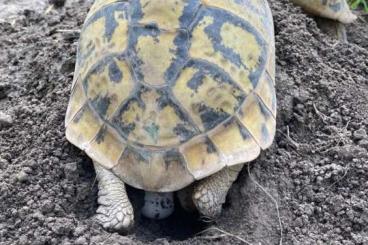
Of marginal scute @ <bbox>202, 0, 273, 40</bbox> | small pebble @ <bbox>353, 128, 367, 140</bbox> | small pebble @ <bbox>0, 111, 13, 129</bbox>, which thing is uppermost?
marginal scute @ <bbox>202, 0, 273, 40</bbox>

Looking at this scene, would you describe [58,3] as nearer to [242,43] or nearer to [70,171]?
[70,171]

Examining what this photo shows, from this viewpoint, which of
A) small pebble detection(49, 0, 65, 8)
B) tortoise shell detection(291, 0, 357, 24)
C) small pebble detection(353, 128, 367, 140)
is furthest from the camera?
small pebble detection(49, 0, 65, 8)

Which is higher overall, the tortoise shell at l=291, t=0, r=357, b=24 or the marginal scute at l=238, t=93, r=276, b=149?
the marginal scute at l=238, t=93, r=276, b=149

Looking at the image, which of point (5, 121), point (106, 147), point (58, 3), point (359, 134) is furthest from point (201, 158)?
point (58, 3)

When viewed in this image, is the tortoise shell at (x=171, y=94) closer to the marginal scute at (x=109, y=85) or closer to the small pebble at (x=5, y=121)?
the marginal scute at (x=109, y=85)

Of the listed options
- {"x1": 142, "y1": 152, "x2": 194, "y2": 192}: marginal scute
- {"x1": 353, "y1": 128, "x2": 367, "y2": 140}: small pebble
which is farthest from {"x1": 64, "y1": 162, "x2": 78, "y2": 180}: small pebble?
{"x1": 353, "y1": 128, "x2": 367, "y2": 140}: small pebble

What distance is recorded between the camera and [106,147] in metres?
3.01

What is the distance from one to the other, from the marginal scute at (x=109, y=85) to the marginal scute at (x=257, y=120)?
483 mm

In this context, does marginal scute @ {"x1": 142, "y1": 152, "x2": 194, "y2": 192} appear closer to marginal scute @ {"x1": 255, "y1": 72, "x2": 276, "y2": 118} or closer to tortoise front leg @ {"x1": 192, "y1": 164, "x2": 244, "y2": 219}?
tortoise front leg @ {"x1": 192, "y1": 164, "x2": 244, "y2": 219}

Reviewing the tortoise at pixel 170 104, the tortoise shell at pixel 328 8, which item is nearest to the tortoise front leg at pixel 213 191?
the tortoise at pixel 170 104

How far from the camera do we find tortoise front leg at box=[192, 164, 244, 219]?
9.98ft

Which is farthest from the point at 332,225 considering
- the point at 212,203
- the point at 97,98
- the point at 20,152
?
the point at 20,152

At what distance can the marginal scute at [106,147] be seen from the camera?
2.97m

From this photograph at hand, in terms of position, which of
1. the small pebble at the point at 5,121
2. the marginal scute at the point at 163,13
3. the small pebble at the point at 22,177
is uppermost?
the marginal scute at the point at 163,13
